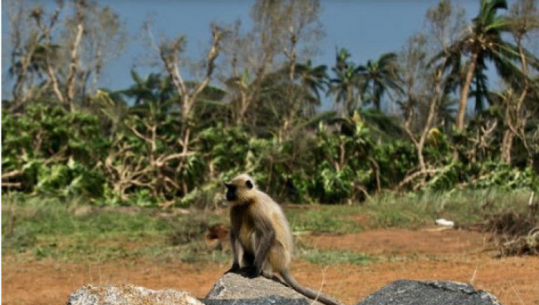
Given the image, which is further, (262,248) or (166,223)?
(166,223)

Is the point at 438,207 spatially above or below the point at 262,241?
below

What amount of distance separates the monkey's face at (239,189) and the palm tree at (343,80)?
37.6m

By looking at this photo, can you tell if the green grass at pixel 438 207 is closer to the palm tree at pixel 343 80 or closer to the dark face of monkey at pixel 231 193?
the dark face of monkey at pixel 231 193

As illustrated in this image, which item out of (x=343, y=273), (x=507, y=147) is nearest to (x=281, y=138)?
(x=507, y=147)

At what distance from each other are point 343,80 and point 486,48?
18.9 metres

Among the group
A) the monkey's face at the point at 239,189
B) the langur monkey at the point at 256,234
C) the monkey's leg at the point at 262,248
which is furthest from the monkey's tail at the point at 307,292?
the monkey's face at the point at 239,189

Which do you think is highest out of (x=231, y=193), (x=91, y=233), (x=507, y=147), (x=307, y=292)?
(x=231, y=193)

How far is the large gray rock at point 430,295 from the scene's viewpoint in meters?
4.29

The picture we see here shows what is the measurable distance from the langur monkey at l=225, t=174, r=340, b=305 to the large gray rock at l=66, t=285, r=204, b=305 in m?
2.75

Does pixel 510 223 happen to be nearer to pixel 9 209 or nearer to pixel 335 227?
pixel 335 227

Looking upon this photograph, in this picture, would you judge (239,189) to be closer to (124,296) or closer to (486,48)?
(124,296)

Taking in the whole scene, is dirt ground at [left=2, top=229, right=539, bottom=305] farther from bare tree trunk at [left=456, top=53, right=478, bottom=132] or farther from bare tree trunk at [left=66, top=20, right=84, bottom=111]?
bare tree trunk at [left=66, top=20, right=84, bottom=111]

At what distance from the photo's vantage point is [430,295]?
451 centimetres

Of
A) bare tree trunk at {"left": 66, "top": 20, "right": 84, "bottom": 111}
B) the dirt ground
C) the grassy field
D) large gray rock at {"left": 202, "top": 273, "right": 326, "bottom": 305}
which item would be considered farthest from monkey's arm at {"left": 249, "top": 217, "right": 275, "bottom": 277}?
bare tree trunk at {"left": 66, "top": 20, "right": 84, "bottom": 111}
